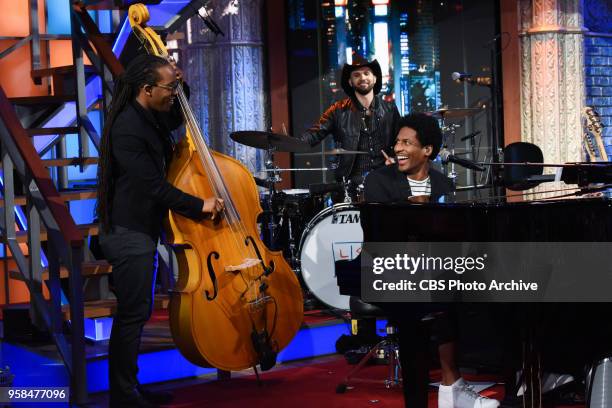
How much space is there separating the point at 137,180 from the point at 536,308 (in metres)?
1.91

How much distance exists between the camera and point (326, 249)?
250 inches

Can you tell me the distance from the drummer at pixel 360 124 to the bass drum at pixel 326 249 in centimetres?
28

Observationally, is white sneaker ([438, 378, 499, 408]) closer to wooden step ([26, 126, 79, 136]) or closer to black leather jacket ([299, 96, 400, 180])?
black leather jacket ([299, 96, 400, 180])

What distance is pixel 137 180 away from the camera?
14.5 feet

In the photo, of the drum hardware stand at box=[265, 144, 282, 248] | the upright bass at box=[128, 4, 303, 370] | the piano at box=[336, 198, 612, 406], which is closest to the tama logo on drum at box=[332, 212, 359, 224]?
the drum hardware stand at box=[265, 144, 282, 248]

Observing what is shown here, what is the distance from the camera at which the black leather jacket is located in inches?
243

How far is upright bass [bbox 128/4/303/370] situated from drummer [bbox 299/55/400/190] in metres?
1.54

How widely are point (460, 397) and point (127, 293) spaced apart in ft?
5.41

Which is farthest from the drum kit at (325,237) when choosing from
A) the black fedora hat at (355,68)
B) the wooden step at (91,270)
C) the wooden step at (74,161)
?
the wooden step at (91,270)

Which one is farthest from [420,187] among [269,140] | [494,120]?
[494,120]

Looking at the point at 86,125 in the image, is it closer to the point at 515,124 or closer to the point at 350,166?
the point at 350,166

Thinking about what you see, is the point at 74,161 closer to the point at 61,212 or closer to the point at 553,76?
the point at 61,212

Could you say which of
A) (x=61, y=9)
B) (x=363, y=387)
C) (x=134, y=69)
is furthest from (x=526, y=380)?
(x=61, y=9)

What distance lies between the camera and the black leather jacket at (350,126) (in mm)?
6180
